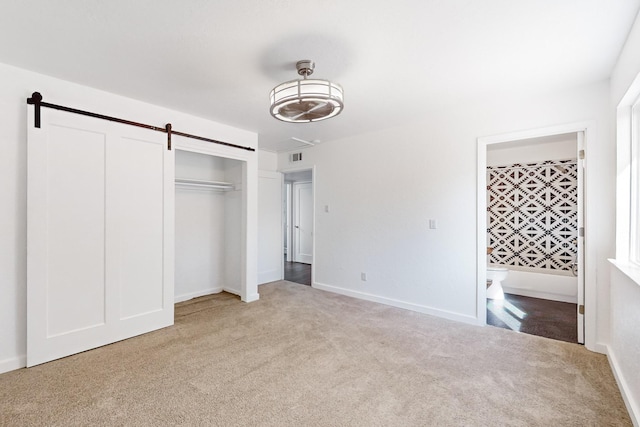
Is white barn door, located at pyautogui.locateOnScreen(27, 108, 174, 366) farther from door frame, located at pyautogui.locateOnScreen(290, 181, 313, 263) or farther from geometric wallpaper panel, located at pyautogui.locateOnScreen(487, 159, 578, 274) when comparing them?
geometric wallpaper panel, located at pyautogui.locateOnScreen(487, 159, 578, 274)

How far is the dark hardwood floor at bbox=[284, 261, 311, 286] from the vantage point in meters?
5.60

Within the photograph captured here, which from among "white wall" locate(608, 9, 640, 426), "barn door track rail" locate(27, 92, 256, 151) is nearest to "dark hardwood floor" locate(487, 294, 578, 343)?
"white wall" locate(608, 9, 640, 426)

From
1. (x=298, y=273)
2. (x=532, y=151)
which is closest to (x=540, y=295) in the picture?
(x=532, y=151)

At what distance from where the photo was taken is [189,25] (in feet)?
6.18

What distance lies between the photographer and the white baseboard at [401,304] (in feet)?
11.2

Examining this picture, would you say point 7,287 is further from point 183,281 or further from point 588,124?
point 588,124

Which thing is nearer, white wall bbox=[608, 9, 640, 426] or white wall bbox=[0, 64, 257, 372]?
white wall bbox=[608, 9, 640, 426]

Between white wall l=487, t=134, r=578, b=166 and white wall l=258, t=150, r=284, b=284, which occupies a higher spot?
white wall l=487, t=134, r=578, b=166

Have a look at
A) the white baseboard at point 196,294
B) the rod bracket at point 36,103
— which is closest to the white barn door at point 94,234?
the rod bracket at point 36,103

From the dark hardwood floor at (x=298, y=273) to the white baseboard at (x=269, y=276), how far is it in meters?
0.27

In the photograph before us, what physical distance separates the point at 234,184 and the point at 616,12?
13.8ft

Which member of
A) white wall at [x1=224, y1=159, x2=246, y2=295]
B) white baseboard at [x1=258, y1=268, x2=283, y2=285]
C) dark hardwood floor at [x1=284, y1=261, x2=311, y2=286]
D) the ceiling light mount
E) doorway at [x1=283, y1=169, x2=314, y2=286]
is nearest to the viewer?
the ceiling light mount

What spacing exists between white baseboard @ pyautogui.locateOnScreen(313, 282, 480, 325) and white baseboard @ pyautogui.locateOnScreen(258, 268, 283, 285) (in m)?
0.86

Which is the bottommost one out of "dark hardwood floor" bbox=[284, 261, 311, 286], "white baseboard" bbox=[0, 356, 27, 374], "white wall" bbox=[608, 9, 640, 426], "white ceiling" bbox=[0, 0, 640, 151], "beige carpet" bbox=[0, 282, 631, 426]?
"dark hardwood floor" bbox=[284, 261, 311, 286]
